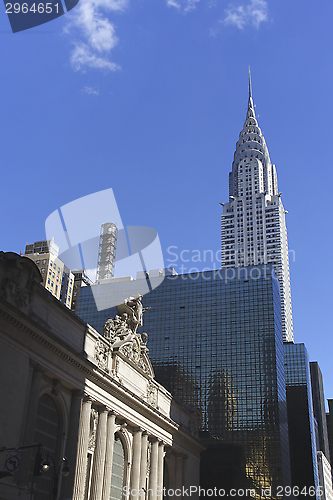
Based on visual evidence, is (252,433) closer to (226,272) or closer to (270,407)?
(270,407)

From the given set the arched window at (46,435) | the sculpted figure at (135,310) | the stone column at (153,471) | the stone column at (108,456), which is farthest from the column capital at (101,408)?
the stone column at (153,471)

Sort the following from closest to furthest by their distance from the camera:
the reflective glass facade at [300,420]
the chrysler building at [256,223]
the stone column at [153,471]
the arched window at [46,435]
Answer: the arched window at [46,435] < the stone column at [153,471] < the reflective glass facade at [300,420] < the chrysler building at [256,223]

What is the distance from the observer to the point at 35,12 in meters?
36.2

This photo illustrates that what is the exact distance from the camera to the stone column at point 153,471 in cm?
5612

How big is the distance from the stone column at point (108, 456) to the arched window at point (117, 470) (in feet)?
9.13

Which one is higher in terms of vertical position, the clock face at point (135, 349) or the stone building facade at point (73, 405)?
the clock face at point (135, 349)

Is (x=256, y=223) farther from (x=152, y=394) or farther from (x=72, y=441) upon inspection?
(x=72, y=441)

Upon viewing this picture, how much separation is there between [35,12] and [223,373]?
75127mm

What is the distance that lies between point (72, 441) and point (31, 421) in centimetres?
685

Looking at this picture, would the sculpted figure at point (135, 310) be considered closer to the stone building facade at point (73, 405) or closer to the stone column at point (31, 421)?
the stone building facade at point (73, 405)

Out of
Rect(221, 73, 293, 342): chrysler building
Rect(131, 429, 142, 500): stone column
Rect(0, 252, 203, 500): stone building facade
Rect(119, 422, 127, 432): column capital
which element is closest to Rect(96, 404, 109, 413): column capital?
Rect(0, 252, 203, 500): stone building facade

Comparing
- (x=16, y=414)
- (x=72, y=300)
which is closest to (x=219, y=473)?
(x=16, y=414)

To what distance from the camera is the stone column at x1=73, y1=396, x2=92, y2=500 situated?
4222cm

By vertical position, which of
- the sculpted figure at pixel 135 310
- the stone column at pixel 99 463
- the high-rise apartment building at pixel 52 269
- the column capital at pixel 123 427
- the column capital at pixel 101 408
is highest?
the high-rise apartment building at pixel 52 269
